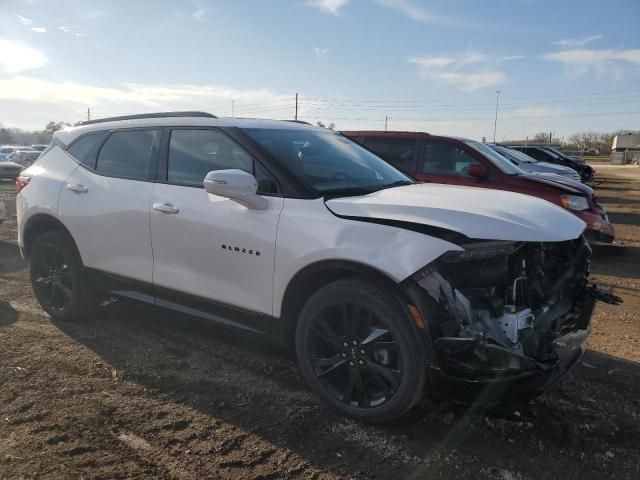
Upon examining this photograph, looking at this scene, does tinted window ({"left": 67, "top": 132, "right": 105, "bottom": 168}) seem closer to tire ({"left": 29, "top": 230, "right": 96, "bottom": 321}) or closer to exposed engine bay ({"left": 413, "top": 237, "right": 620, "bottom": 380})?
tire ({"left": 29, "top": 230, "right": 96, "bottom": 321})

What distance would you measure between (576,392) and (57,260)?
4.36m

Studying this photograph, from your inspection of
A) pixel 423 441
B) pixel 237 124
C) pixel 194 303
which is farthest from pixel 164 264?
pixel 423 441

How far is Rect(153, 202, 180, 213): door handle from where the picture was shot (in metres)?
3.77

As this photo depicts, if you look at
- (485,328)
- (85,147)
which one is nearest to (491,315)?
(485,328)

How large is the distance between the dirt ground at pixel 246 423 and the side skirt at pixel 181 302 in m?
0.43

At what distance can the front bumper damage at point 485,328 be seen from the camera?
8.75ft

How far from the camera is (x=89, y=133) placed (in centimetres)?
475

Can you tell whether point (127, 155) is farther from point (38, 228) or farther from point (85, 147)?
point (38, 228)

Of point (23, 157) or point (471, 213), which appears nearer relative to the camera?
point (471, 213)

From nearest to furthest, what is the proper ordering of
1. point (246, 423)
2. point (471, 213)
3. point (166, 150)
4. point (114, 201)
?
point (471, 213) < point (246, 423) < point (166, 150) < point (114, 201)

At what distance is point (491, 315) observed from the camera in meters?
2.77

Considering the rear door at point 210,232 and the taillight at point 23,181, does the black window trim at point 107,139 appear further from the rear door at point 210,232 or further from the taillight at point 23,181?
the taillight at point 23,181

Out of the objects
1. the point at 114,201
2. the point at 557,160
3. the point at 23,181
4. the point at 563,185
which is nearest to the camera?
the point at 114,201

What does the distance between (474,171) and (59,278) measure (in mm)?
5334
